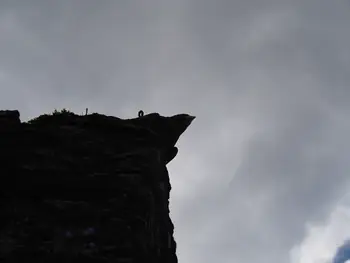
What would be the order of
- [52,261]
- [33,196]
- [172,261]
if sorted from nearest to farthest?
[52,261]
[33,196]
[172,261]

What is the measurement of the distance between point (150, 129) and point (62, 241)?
964 centimetres

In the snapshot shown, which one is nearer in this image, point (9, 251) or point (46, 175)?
point (9, 251)

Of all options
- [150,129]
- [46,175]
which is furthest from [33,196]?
[150,129]

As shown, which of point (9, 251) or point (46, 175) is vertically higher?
point (46, 175)

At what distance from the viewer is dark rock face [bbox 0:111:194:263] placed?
33.4 metres

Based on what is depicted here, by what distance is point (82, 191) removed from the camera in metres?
35.6

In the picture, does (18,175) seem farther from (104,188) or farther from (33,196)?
(104,188)

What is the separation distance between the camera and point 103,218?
34531 millimetres

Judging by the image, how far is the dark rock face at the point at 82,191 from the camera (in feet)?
109

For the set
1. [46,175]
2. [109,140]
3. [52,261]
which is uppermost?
[109,140]

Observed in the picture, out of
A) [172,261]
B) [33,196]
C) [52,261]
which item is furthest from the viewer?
[172,261]

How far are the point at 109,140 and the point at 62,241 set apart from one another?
7397mm

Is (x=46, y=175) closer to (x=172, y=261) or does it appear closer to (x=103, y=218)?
(x=103, y=218)

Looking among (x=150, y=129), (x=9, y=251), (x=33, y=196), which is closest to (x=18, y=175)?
(x=33, y=196)
